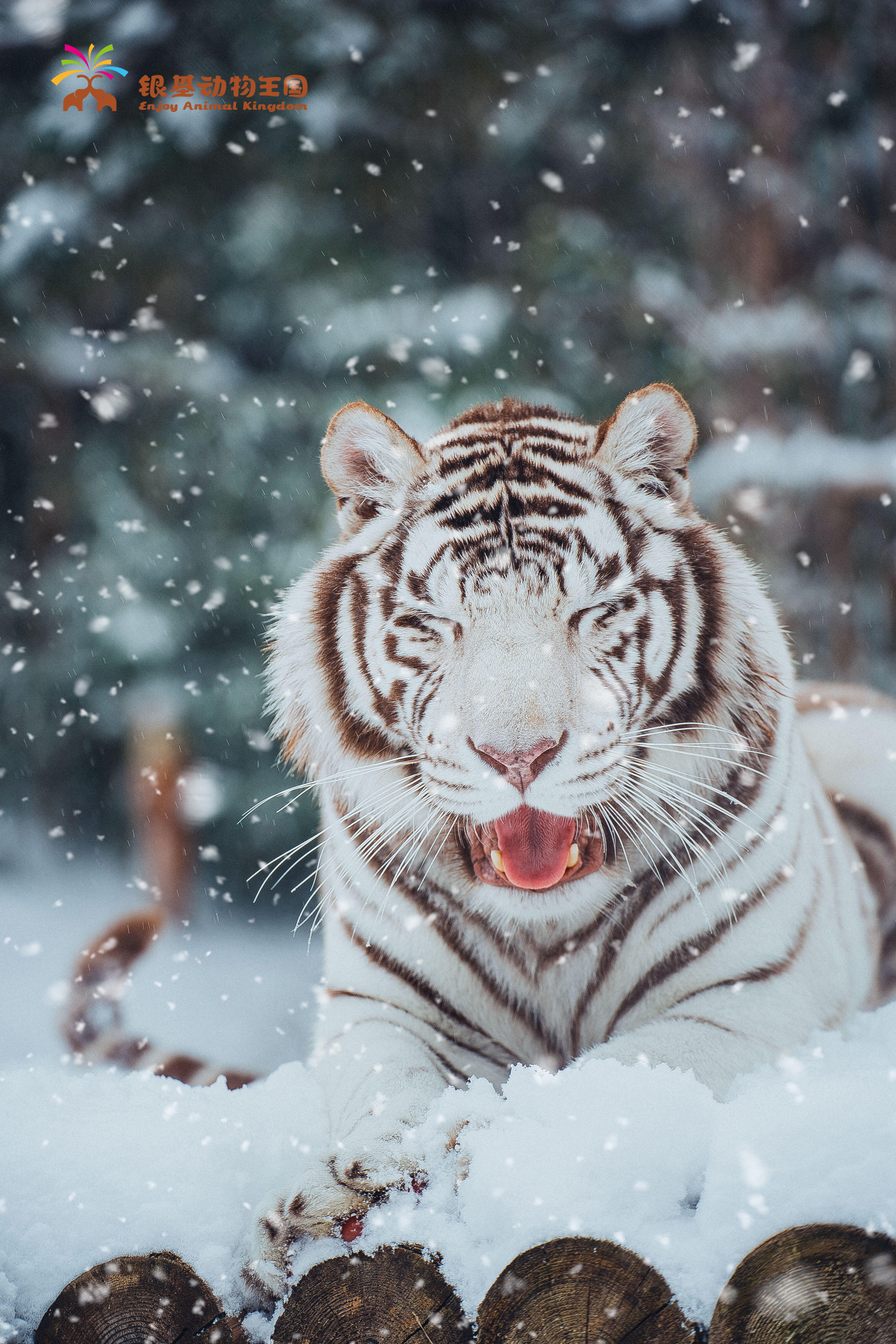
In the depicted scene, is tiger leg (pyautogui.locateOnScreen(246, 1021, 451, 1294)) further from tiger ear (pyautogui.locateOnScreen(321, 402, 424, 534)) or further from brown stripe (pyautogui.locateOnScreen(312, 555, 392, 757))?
tiger ear (pyautogui.locateOnScreen(321, 402, 424, 534))

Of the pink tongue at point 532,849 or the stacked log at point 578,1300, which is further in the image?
the pink tongue at point 532,849

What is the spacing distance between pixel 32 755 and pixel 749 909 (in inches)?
115

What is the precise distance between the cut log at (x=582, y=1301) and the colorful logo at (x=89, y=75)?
3.73m

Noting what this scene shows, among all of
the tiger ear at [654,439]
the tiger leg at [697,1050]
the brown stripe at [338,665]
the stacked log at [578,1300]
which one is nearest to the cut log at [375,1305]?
the stacked log at [578,1300]

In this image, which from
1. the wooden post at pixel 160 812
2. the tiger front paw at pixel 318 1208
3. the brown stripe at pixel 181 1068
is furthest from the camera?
the wooden post at pixel 160 812

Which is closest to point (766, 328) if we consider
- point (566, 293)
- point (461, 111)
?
point (566, 293)

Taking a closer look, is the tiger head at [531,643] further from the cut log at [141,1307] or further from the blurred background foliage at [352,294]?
the blurred background foliage at [352,294]

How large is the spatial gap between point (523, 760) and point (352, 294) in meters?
2.58

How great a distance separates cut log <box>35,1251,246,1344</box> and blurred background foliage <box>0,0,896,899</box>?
2.31m

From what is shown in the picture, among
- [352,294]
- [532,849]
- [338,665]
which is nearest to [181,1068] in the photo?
[338,665]

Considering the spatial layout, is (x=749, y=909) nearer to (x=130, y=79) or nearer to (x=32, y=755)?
(x=32, y=755)

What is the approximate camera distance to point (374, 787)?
4.28ft

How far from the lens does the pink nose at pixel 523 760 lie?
3.37 feet

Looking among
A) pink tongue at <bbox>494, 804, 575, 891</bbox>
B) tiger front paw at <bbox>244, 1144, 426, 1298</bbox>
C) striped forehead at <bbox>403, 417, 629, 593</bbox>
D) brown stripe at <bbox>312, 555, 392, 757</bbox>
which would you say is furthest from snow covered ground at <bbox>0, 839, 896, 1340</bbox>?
striped forehead at <bbox>403, 417, 629, 593</bbox>
